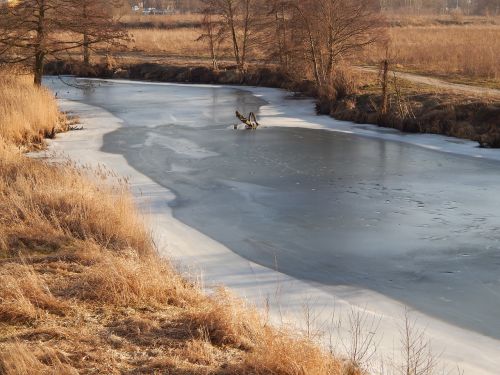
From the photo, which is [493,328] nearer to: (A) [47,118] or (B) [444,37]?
(A) [47,118]

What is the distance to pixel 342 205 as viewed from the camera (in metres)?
11.5

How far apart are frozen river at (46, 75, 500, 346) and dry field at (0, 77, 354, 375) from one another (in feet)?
5.93

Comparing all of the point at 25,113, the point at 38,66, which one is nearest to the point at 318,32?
the point at 38,66

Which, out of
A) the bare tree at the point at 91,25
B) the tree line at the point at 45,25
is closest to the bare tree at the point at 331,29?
the bare tree at the point at 91,25

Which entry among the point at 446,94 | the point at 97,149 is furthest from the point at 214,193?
the point at 446,94

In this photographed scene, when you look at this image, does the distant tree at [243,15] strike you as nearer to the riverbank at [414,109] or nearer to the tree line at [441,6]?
the riverbank at [414,109]

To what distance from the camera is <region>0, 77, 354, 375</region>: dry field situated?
5.28m

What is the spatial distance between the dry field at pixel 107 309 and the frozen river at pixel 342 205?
181 cm

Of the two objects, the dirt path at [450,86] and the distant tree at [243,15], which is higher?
the distant tree at [243,15]

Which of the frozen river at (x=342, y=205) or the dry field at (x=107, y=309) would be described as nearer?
the dry field at (x=107, y=309)

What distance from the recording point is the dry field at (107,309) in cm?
528

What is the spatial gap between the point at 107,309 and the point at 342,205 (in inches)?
228

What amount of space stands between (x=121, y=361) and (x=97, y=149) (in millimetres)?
11822

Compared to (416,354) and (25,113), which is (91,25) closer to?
(25,113)
